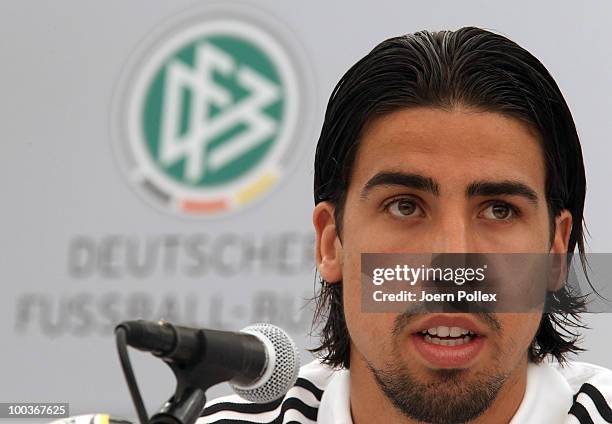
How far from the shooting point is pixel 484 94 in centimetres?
135

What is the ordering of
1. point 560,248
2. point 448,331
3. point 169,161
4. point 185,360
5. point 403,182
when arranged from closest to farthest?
1. point 185,360
2. point 448,331
3. point 403,182
4. point 560,248
5. point 169,161


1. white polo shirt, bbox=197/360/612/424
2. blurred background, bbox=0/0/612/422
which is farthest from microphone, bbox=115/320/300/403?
blurred background, bbox=0/0/612/422

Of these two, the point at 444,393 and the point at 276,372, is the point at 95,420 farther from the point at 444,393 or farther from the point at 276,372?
the point at 444,393

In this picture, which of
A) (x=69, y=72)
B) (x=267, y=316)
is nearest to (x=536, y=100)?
(x=267, y=316)

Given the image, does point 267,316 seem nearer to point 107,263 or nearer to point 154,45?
point 107,263

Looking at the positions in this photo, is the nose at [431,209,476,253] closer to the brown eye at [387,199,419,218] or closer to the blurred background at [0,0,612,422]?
the brown eye at [387,199,419,218]

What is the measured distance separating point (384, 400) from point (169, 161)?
1.00 m

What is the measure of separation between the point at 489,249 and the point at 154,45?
127cm

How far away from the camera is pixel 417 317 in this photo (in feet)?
4.00

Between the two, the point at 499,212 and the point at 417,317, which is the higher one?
the point at 499,212

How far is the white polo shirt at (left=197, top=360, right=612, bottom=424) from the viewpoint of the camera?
1.35 m

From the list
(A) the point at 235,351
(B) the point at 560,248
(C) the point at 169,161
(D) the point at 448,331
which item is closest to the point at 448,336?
(D) the point at 448,331

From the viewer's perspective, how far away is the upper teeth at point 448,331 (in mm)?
1208

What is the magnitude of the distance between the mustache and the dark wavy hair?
0.83 feet
